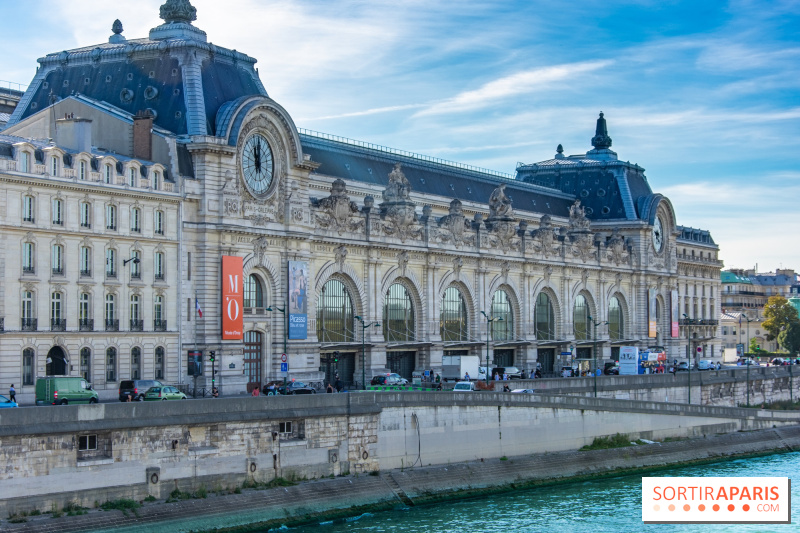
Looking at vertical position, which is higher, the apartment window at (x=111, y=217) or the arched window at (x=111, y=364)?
the apartment window at (x=111, y=217)

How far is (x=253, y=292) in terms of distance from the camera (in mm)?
82438

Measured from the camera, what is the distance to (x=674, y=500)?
4569 centimetres

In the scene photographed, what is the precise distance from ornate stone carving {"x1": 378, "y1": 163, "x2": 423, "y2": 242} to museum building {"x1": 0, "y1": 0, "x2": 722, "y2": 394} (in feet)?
0.46

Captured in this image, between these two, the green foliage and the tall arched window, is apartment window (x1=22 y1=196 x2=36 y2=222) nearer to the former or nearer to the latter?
the green foliage

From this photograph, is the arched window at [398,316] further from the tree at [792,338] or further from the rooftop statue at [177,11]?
the tree at [792,338]

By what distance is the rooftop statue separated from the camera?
8600 cm

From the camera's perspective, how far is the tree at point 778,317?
179 metres

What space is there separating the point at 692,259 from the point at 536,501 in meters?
93.3

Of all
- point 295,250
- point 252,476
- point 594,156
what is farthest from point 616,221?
point 252,476

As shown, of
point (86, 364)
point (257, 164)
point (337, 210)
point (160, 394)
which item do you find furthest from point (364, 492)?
point (337, 210)

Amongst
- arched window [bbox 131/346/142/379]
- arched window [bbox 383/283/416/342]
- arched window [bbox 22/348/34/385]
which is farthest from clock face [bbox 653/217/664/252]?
arched window [bbox 22/348/34/385]

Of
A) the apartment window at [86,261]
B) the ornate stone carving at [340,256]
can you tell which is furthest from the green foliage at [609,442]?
the apartment window at [86,261]

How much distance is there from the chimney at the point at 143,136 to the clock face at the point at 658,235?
2781 inches

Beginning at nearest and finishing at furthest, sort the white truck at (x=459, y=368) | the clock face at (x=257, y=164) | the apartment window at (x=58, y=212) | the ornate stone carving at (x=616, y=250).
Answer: the apartment window at (x=58, y=212), the clock face at (x=257, y=164), the white truck at (x=459, y=368), the ornate stone carving at (x=616, y=250)
